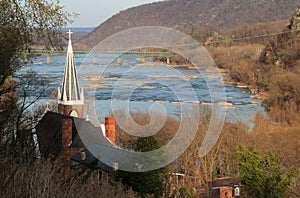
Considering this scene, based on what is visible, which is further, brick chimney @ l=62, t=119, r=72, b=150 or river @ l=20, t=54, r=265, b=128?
river @ l=20, t=54, r=265, b=128

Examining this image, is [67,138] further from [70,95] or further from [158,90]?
[158,90]

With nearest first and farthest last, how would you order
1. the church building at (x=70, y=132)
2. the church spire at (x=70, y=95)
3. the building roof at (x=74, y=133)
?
the church building at (x=70, y=132) < the building roof at (x=74, y=133) < the church spire at (x=70, y=95)

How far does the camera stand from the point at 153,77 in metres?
55.2

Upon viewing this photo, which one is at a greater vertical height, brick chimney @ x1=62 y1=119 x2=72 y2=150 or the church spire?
the church spire

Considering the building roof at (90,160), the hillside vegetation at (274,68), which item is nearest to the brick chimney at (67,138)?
the building roof at (90,160)

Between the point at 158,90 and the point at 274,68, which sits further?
the point at 274,68

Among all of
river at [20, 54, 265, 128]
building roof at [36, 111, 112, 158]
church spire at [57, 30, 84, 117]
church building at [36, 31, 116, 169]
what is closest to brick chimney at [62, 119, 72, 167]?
church building at [36, 31, 116, 169]

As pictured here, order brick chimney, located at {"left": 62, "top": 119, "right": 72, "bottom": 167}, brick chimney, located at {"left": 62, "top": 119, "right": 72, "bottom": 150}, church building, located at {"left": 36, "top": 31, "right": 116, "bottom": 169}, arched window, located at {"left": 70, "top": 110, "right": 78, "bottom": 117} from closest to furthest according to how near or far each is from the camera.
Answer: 1. church building, located at {"left": 36, "top": 31, "right": 116, "bottom": 169}
2. brick chimney, located at {"left": 62, "top": 119, "right": 72, "bottom": 167}
3. brick chimney, located at {"left": 62, "top": 119, "right": 72, "bottom": 150}
4. arched window, located at {"left": 70, "top": 110, "right": 78, "bottom": 117}

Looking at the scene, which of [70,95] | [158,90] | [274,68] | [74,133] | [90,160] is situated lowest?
[90,160]

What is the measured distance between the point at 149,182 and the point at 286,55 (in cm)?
4429

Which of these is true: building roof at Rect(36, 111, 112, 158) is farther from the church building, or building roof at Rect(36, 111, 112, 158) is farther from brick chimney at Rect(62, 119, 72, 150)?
brick chimney at Rect(62, 119, 72, 150)

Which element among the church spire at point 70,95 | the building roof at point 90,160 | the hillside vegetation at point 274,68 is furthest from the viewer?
the hillside vegetation at point 274,68

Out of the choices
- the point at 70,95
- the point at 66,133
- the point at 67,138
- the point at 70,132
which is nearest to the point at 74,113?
the point at 70,95

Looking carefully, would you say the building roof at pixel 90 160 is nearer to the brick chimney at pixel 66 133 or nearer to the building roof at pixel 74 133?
the building roof at pixel 74 133
